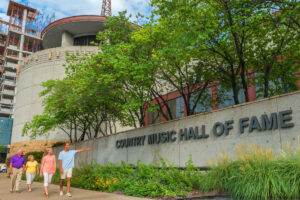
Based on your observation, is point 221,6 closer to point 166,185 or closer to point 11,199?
point 166,185

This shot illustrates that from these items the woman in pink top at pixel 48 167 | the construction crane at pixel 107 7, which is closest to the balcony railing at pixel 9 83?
the construction crane at pixel 107 7

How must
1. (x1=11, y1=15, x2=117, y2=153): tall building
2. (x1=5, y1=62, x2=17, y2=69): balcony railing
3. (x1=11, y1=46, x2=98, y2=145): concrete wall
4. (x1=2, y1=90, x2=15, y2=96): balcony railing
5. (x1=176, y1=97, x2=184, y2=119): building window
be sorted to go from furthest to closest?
(x1=5, y1=62, x2=17, y2=69): balcony railing → (x1=2, y1=90, x2=15, y2=96): balcony railing → (x1=11, y1=46, x2=98, y2=145): concrete wall → (x1=11, y1=15, x2=117, y2=153): tall building → (x1=176, y1=97, x2=184, y2=119): building window

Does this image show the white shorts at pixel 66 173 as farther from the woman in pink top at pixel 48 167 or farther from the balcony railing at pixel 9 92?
the balcony railing at pixel 9 92

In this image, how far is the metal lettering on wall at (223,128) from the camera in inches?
347

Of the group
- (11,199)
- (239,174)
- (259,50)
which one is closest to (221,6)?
(259,50)

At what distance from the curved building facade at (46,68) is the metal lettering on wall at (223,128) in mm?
27949

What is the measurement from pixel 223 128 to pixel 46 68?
38.4 meters

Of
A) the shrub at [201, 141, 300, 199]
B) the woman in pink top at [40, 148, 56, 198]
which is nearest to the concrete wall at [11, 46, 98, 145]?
the woman in pink top at [40, 148, 56, 198]

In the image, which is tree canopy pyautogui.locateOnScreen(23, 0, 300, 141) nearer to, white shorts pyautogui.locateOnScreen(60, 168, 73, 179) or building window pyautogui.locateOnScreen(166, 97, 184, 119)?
white shorts pyautogui.locateOnScreen(60, 168, 73, 179)

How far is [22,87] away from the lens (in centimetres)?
4625

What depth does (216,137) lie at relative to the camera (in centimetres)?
1088

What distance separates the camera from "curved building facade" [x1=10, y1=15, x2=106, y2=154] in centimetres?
4167

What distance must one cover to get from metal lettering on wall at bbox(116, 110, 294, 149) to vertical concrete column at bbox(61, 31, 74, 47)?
119 ft

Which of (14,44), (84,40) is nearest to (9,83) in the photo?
(14,44)
